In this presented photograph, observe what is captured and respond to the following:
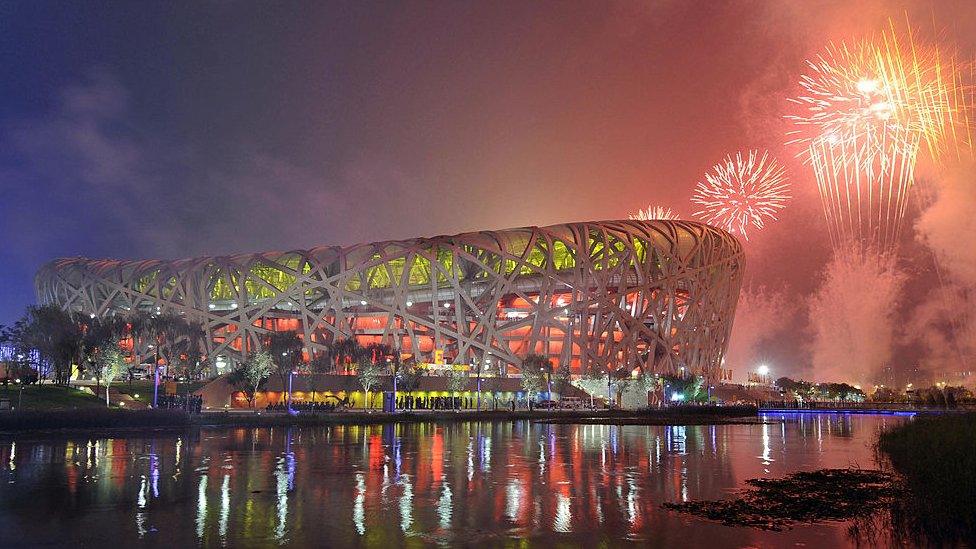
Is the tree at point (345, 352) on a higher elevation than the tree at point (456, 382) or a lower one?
higher

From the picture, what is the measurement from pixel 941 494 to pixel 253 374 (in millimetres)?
53603

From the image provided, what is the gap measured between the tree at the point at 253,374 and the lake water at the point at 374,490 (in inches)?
992

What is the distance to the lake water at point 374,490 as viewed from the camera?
13922 millimetres

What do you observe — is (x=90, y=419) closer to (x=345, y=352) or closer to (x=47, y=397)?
(x=47, y=397)

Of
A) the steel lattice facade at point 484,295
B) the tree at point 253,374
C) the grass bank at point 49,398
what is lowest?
the grass bank at point 49,398

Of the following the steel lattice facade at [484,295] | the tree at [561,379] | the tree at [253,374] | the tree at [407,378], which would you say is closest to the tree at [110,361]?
the tree at [253,374]

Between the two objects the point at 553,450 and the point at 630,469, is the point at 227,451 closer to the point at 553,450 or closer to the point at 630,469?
the point at 553,450

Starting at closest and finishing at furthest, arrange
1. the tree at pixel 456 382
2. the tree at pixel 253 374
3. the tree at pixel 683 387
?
the tree at pixel 253 374
the tree at pixel 456 382
the tree at pixel 683 387

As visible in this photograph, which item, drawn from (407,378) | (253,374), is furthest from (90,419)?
(407,378)

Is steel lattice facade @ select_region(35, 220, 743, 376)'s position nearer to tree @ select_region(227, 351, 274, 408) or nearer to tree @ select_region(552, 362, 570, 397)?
tree @ select_region(552, 362, 570, 397)

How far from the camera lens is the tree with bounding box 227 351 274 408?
6131 centimetres

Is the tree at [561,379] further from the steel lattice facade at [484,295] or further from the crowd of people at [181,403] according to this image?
the crowd of people at [181,403]

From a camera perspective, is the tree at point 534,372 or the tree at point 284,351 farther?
the tree at point 534,372

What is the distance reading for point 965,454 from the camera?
64.2ft
